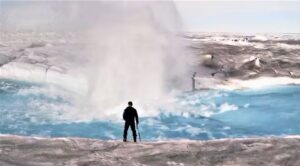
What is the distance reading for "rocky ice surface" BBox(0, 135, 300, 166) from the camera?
12.6 metres

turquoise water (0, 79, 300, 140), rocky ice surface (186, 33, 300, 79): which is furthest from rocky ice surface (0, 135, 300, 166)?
rocky ice surface (186, 33, 300, 79)

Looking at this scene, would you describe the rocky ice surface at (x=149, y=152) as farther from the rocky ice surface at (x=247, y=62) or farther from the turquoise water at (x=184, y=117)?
the rocky ice surface at (x=247, y=62)

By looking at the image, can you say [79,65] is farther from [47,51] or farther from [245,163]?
[245,163]

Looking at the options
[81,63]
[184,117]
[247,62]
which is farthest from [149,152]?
[247,62]

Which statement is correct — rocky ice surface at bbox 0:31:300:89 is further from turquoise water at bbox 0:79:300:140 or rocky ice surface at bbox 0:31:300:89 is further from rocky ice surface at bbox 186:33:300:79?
turquoise water at bbox 0:79:300:140

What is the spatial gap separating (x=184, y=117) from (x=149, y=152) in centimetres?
1200

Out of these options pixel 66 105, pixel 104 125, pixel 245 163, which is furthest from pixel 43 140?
pixel 66 105

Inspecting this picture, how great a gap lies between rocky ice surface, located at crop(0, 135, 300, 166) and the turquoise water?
20.6ft

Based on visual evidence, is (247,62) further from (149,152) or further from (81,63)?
(149,152)

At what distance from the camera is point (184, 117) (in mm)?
25281

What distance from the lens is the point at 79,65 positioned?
134 feet

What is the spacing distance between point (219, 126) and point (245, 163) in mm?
11215

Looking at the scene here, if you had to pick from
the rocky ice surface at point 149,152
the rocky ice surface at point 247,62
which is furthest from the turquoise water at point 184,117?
the rocky ice surface at point 247,62

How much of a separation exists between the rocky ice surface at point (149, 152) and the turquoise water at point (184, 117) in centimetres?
627
